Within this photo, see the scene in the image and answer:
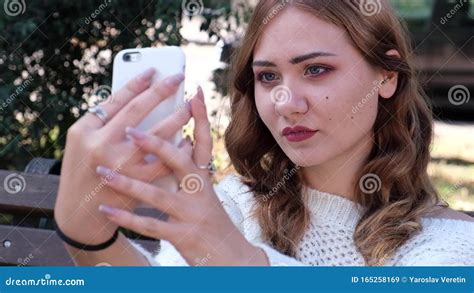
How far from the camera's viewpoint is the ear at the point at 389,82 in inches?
90.3

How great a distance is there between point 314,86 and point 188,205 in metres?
0.64

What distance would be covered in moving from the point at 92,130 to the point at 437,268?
0.96m

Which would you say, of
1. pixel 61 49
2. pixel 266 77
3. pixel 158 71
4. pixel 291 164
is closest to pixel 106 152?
pixel 158 71

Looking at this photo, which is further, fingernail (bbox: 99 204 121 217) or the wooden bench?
the wooden bench

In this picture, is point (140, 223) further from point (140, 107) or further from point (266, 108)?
point (266, 108)

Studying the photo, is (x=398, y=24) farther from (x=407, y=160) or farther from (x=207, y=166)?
(x=207, y=166)

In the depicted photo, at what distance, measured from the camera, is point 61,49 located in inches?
159

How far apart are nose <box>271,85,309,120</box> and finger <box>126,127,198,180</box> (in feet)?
1.83

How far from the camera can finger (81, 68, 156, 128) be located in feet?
5.25

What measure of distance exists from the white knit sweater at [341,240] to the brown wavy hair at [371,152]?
26 mm

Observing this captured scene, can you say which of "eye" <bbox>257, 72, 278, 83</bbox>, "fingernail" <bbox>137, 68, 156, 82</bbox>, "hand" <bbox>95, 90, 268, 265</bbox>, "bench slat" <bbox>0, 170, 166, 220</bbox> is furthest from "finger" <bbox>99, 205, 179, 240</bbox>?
"bench slat" <bbox>0, 170, 166, 220</bbox>

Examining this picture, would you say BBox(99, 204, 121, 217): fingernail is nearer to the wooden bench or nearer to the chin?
the chin

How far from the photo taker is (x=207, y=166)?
64.5 inches

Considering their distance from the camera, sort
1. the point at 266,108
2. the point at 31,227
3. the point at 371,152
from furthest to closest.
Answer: the point at 31,227 < the point at 371,152 < the point at 266,108
